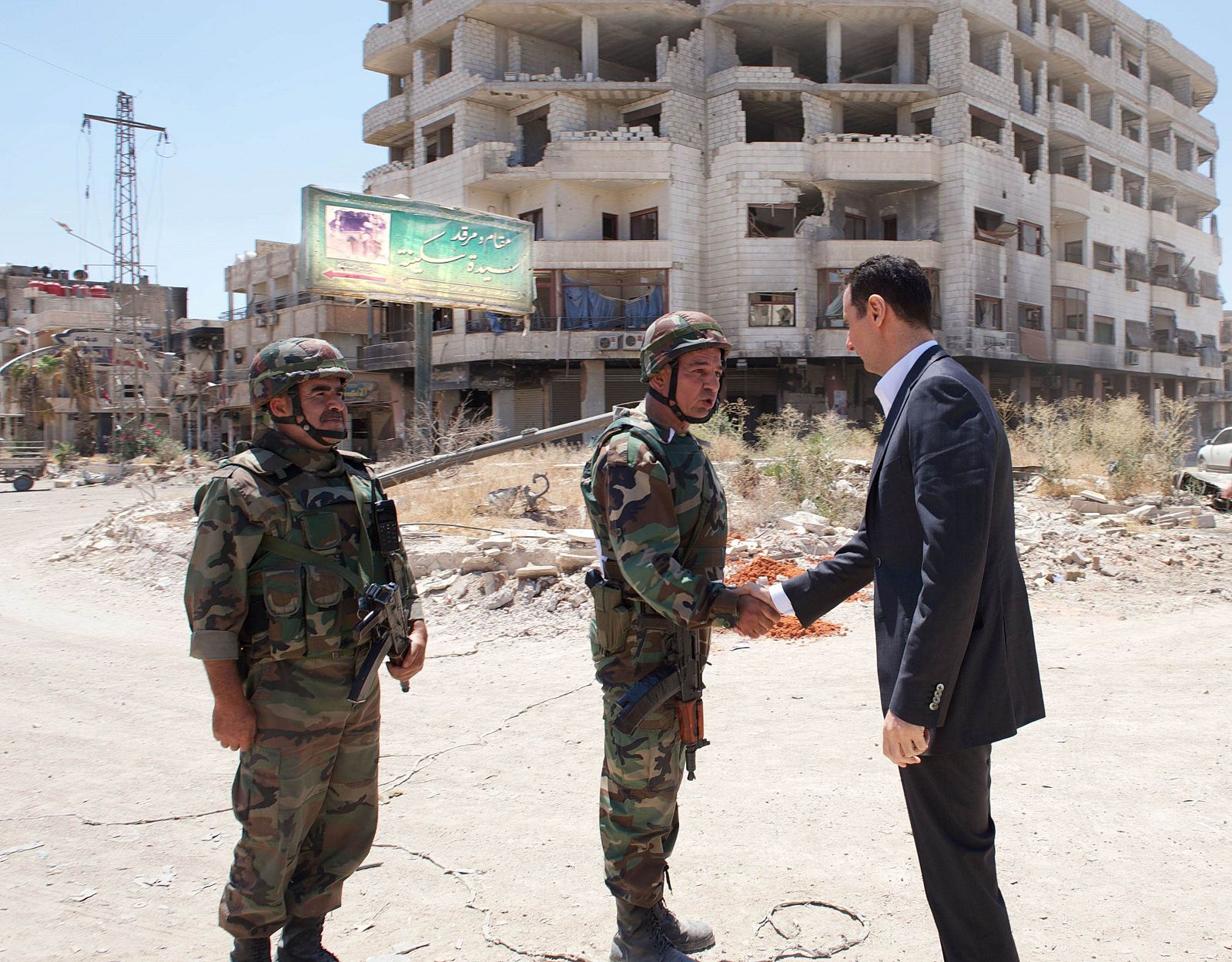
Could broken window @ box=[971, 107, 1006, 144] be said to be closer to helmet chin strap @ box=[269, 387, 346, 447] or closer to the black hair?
the black hair

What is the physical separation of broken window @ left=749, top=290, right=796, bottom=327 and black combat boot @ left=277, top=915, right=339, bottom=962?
26.7m

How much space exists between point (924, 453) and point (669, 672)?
1.01 m

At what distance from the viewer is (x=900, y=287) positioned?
217 cm

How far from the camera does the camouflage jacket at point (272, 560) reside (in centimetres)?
233

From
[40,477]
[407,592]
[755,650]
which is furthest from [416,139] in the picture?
[407,592]

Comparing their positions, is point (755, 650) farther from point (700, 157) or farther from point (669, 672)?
point (700, 157)

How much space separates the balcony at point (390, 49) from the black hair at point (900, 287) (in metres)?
34.0

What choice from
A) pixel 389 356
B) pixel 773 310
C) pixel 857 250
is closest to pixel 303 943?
pixel 773 310

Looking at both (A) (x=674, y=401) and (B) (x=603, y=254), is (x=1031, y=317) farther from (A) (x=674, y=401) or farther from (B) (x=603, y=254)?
(A) (x=674, y=401)

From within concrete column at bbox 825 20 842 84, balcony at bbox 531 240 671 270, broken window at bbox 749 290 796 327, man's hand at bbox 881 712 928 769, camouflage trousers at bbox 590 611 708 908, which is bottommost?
camouflage trousers at bbox 590 611 708 908


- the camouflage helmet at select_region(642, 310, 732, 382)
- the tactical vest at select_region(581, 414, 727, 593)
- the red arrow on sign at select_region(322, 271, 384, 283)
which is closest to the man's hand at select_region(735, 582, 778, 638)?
the tactical vest at select_region(581, 414, 727, 593)

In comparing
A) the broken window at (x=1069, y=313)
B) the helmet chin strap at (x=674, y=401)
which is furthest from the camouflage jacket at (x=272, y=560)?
the broken window at (x=1069, y=313)

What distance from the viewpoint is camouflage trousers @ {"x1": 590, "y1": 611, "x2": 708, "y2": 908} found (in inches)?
98.5

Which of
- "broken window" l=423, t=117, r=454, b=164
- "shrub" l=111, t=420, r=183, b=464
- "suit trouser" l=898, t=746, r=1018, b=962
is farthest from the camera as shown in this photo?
"shrub" l=111, t=420, r=183, b=464
